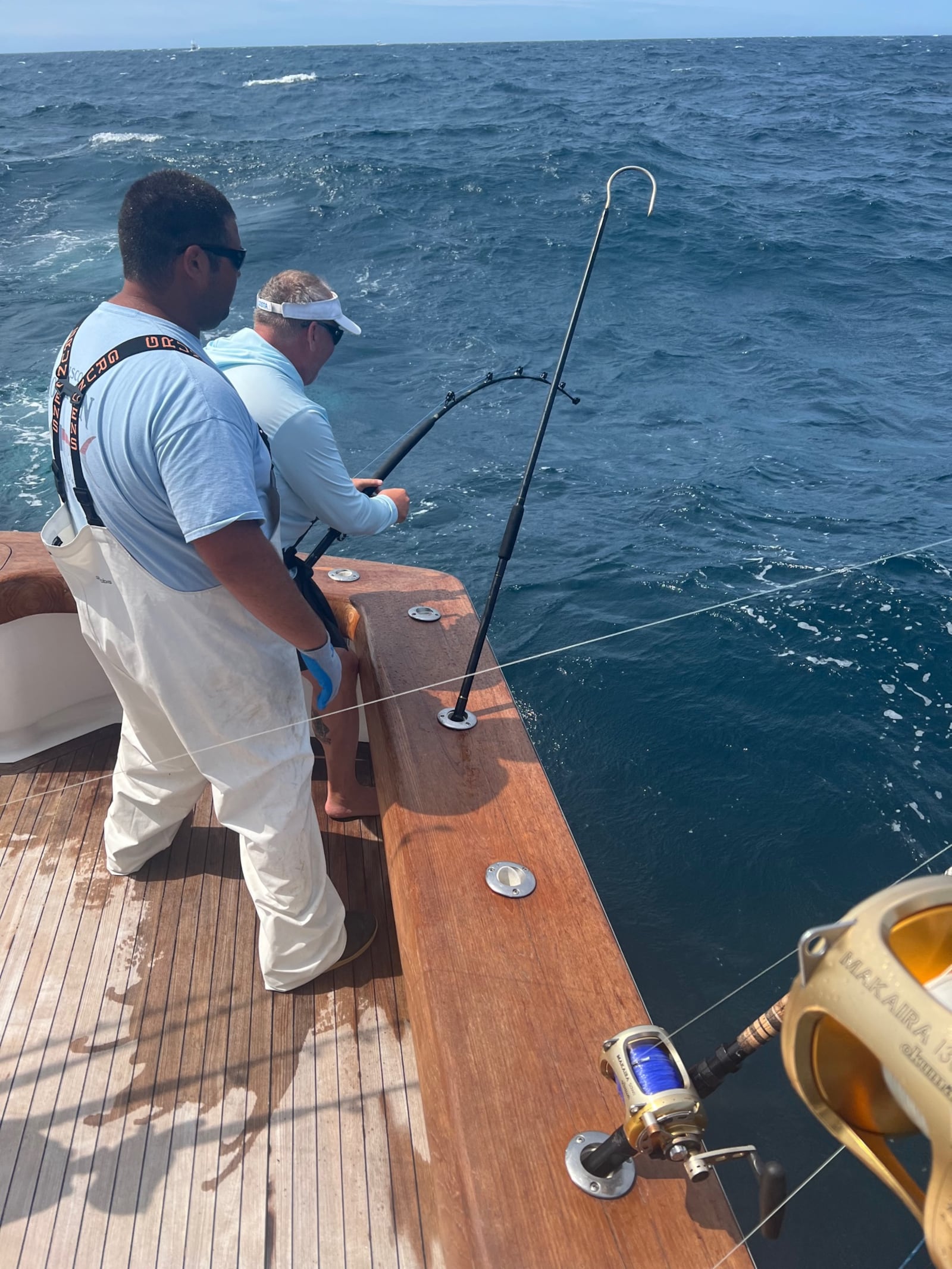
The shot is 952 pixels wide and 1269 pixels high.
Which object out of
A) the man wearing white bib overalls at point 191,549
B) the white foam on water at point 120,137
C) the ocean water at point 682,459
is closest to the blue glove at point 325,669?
the man wearing white bib overalls at point 191,549

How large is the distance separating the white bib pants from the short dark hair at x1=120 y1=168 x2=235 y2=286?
456mm

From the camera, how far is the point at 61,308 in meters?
9.95

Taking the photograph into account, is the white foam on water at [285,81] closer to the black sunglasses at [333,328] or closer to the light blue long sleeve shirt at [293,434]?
the black sunglasses at [333,328]

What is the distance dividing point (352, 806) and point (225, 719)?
925 mm

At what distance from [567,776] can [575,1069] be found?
7.67ft

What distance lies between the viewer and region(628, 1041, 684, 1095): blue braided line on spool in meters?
1.13

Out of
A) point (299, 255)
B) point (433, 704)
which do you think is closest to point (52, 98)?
point (299, 255)

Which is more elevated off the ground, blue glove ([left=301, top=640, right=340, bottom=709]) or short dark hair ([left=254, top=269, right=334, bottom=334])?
short dark hair ([left=254, top=269, right=334, bottom=334])

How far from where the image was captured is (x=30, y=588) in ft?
8.45

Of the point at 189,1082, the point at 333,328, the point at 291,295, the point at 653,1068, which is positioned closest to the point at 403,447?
the point at 333,328

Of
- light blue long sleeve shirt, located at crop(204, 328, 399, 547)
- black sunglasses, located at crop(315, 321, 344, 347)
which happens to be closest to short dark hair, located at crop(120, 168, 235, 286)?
light blue long sleeve shirt, located at crop(204, 328, 399, 547)

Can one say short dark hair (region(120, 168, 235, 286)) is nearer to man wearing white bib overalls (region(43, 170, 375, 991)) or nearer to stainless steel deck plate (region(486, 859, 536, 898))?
man wearing white bib overalls (region(43, 170, 375, 991))

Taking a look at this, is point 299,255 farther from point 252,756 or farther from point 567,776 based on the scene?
point 252,756

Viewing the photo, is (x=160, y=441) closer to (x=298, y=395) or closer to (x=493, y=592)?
(x=298, y=395)
